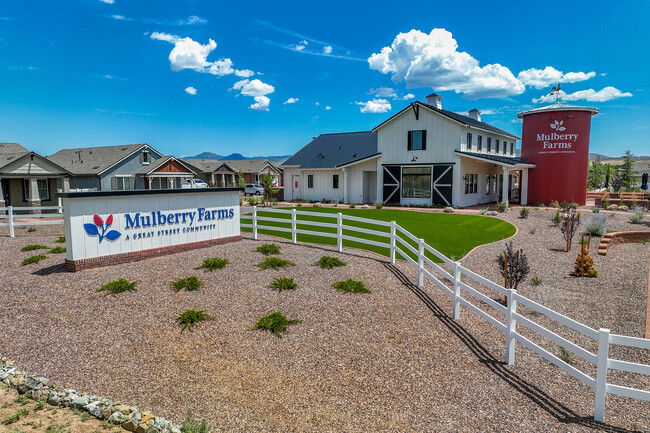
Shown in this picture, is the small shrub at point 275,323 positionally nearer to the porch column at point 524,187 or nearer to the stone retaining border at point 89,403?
the stone retaining border at point 89,403

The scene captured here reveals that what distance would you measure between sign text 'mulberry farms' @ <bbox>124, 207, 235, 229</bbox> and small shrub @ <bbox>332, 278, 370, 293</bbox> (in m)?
6.05

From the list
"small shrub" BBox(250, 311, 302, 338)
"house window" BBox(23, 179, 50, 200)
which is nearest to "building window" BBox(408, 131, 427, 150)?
"small shrub" BBox(250, 311, 302, 338)

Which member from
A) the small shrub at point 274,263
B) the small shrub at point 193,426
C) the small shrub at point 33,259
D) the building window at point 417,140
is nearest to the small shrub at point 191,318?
the small shrub at point 193,426

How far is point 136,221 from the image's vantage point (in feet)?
39.2

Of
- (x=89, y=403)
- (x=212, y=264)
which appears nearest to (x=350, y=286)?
(x=212, y=264)

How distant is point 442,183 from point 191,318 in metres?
24.0

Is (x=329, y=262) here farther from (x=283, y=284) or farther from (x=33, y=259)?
(x=33, y=259)

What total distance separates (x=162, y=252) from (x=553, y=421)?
10.8m

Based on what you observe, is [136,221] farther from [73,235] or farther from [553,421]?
[553,421]

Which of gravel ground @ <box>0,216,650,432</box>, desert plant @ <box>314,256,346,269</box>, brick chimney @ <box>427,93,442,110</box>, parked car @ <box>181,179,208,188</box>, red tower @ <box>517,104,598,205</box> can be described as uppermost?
brick chimney @ <box>427,93,442,110</box>

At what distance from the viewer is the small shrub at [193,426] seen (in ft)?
15.2

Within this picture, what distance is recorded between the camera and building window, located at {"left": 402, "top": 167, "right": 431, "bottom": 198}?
2964 cm

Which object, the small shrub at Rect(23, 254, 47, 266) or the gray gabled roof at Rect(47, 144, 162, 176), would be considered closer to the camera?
the small shrub at Rect(23, 254, 47, 266)

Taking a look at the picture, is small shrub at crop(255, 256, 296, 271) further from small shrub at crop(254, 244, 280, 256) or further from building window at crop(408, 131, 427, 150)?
building window at crop(408, 131, 427, 150)
